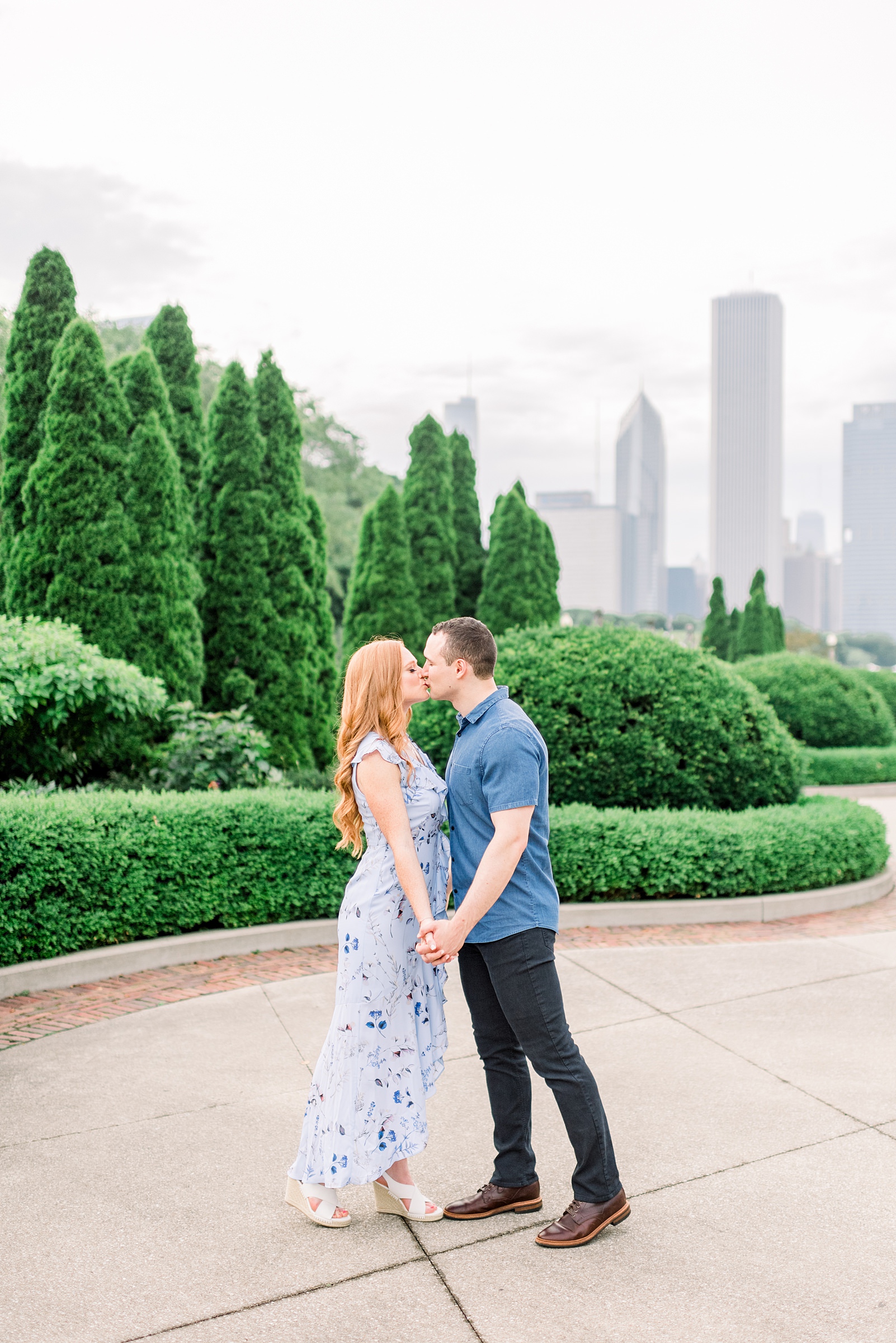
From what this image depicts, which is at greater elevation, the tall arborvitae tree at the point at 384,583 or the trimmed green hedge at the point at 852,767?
the tall arborvitae tree at the point at 384,583

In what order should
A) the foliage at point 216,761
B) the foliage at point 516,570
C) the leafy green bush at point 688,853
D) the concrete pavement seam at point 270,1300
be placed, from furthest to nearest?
the foliage at point 516,570 < the foliage at point 216,761 < the leafy green bush at point 688,853 < the concrete pavement seam at point 270,1300

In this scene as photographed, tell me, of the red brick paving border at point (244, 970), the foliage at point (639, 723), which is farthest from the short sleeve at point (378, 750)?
the foliage at point (639, 723)

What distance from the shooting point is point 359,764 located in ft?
9.73

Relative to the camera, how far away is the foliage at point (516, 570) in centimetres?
1964

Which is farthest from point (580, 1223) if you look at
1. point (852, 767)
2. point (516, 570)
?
point (516, 570)

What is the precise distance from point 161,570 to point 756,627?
2819 centimetres

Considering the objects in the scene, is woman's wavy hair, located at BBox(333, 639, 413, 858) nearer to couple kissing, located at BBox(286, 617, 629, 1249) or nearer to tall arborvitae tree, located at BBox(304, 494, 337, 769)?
couple kissing, located at BBox(286, 617, 629, 1249)

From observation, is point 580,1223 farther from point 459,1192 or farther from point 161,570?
point 161,570

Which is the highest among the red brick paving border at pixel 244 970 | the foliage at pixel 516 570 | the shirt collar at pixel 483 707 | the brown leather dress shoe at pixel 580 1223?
the foliage at pixel 516 570

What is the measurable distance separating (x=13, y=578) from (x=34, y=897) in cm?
610

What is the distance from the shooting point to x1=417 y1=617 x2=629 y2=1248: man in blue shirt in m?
2.83

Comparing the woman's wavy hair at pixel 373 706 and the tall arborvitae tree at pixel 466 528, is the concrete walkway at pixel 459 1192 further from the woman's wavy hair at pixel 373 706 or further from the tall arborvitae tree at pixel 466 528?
the tall arborvitae tree at pixel 466 528

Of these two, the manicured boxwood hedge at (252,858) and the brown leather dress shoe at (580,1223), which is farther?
the manicured boxwood hedge at (252,858)

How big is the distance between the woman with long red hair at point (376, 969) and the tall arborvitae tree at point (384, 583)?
14.3 m
